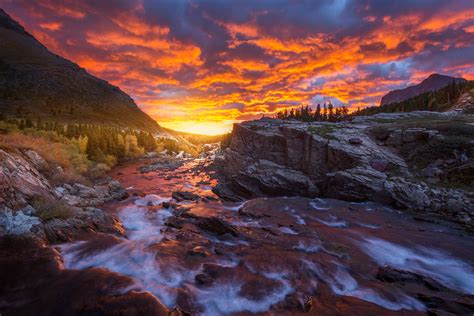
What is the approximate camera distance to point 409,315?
8227 mm

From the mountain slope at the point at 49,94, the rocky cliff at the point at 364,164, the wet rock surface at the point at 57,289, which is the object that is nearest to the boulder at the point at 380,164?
the rocky cliff at the point at 364,164

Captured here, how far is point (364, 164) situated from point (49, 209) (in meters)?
27.1

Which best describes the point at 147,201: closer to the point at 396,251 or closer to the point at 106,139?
the point at 396,251

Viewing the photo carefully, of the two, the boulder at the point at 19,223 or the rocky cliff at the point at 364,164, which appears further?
the rocky cliff at the point at 364,164

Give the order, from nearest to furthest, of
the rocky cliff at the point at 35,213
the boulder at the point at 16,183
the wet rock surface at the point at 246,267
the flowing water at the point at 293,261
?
the wet rock surface at the point at 246,267 < the flowing water at the point at 293,261 < the rocky cliff at the point at 35,213 < the boulder at the point at 16,183

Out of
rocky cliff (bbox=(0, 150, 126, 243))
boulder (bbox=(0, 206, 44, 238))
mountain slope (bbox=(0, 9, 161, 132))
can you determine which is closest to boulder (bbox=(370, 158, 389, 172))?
rocky cliff (bbox=(0, 150, 126, 243))

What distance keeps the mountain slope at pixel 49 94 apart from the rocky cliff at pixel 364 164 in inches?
5033

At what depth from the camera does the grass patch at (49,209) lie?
14439mm

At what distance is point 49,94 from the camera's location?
14825 centimetres

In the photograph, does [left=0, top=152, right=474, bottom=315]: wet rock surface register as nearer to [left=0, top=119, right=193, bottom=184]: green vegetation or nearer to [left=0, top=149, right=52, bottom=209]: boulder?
[left=0, top=149, right=52, bottom=209]: boulder

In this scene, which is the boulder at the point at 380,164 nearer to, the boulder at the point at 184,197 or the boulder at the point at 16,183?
the boulder at the point at 184,197

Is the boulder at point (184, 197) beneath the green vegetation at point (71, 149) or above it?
beneath

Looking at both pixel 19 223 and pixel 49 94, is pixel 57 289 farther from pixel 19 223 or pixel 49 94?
pixel 49 94

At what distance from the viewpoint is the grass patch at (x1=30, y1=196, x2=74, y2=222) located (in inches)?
568
